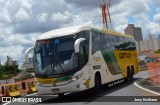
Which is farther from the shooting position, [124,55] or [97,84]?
[124,55]

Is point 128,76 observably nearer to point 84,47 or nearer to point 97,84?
point 97,84

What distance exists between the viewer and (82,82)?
1661 cm

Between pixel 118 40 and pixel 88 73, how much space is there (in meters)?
7.67

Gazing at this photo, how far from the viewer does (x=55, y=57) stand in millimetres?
16656

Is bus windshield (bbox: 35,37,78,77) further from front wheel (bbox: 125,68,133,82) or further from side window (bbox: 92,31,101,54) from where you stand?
front wheel (bbox: 125,68,133,82)

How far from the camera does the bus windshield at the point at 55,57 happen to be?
16391 mm

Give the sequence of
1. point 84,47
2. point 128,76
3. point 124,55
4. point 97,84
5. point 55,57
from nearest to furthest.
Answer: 1. point 55,57
2. point 84,47
3. point 97,84
4. point 124,55
5. point 128,76

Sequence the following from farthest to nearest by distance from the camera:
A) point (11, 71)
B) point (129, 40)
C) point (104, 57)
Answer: point (11, 71) < point (129, 40) < point (104, 57)

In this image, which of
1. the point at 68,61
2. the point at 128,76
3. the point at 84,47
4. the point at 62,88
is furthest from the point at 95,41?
the point at 128,76

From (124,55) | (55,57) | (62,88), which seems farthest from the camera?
(124,55)

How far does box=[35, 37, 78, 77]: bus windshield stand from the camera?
16.4 m

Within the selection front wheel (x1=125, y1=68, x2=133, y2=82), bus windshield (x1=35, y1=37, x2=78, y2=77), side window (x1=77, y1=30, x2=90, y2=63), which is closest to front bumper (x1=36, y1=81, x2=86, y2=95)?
bus windshield (x1=35, y1=37, x2=78, y2=77)

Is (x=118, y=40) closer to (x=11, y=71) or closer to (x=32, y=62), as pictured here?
(x=32, y=62)

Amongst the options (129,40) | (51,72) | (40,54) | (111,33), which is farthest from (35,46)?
(129,40)
